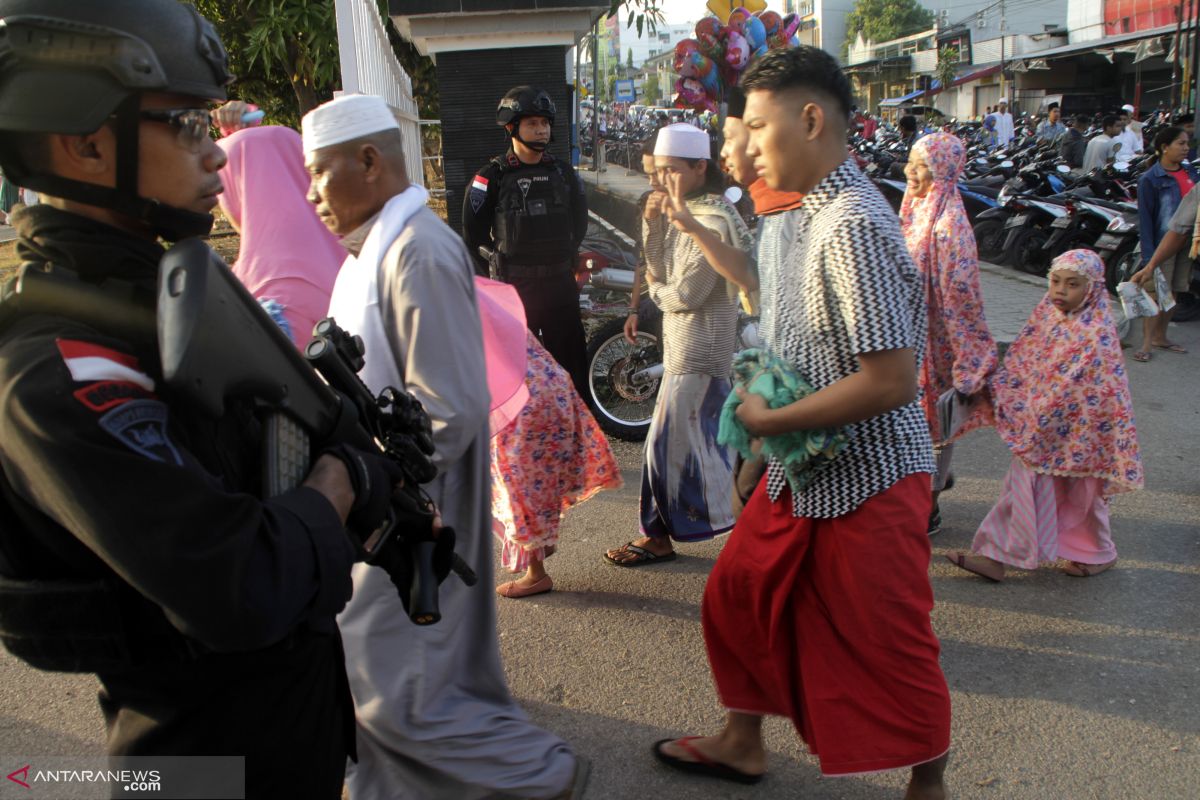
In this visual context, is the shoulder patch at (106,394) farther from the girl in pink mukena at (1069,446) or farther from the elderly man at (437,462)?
the girl in pink mukena at (1069,446)

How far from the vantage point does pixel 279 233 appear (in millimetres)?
3000

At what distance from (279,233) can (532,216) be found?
2.29 meters

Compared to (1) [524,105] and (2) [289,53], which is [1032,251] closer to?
(1) [524,105]

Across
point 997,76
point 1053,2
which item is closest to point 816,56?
point 997,76

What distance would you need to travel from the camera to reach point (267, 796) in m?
1.53

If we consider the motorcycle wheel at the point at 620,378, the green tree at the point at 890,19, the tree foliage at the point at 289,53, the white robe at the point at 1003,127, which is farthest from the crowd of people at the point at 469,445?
the green tree at the point at 890,19

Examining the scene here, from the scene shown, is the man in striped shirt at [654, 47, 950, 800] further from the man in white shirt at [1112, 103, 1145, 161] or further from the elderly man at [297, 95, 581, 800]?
the man in white shirt at [1112, 103, 1145, 161]

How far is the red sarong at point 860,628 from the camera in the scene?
2326mm

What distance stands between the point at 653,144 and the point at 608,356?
2014 mm

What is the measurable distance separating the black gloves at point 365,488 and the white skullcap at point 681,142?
2763mm

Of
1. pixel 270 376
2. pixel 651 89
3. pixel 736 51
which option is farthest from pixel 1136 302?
pixel 651 89

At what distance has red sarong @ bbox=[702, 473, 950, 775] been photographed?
2.33 m

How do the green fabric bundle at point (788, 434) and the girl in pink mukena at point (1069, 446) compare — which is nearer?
the green fabric bundle at point (788, 434)

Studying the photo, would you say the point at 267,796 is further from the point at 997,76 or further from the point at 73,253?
the point at 997,76
